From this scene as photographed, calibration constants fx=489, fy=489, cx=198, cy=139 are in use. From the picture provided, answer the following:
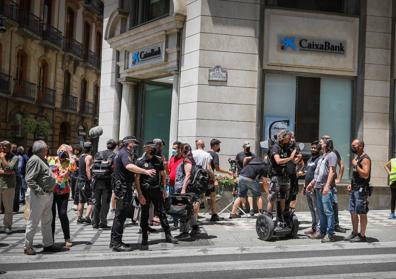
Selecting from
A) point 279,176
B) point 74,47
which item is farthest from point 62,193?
point 74,47

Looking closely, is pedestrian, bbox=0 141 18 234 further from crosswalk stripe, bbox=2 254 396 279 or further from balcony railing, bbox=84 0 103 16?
balcony railing, bbox=84 0 103 16

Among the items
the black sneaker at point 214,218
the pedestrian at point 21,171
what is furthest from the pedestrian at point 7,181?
the black sneaker at point 214,218

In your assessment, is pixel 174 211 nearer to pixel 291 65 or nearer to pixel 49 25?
pixel 291 65

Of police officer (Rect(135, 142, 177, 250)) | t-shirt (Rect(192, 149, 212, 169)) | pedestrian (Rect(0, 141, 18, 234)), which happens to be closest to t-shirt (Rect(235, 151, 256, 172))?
t-shirt (Rect(192, 149, 212, 169))

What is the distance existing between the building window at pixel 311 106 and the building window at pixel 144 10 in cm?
464

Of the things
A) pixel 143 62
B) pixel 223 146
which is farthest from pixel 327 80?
pixel 143 62

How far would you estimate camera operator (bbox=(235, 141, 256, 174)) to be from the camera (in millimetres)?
12023

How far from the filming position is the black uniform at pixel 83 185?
1104 cm

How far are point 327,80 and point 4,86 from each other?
21931mm

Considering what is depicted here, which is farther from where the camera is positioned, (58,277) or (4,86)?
(4,86)

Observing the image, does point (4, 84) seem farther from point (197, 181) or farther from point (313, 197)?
point (313, 197)

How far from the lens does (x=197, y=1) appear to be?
1362cm

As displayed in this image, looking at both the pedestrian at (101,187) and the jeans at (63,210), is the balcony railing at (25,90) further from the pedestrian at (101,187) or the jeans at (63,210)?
the jeans at (63,210)

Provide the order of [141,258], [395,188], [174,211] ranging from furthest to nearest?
[395,188]
[174,211]
[141,258]
